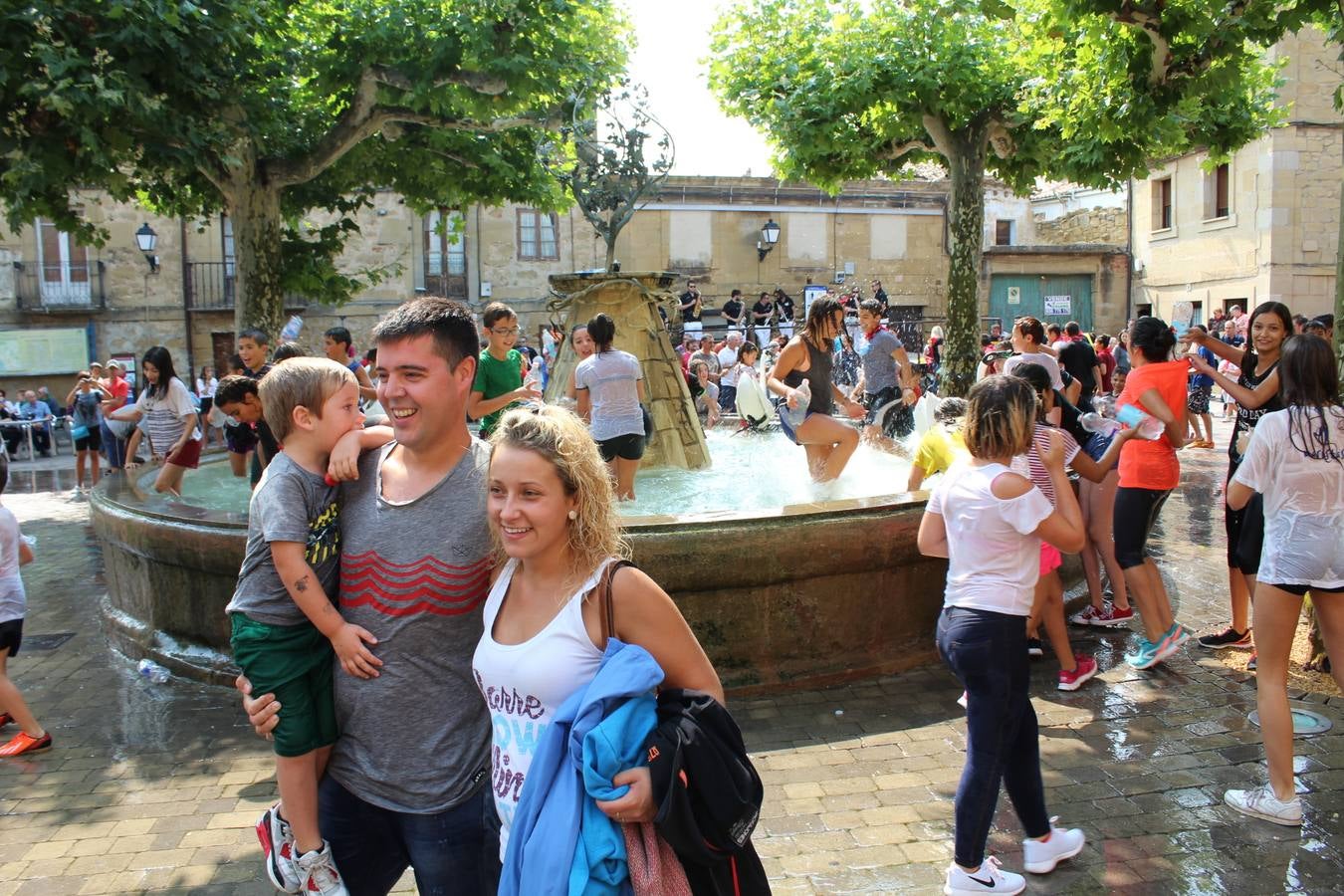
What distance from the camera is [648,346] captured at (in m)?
9.52

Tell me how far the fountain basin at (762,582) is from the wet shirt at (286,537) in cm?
266

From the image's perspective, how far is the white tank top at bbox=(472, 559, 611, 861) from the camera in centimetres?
201

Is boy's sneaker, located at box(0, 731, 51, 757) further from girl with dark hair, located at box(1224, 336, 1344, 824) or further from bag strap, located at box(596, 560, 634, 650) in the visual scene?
girl with dark hair, located at box(1224, 336, 1344, 824)

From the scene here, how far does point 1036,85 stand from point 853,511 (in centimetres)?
804

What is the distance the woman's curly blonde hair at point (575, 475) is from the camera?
2.11 metres

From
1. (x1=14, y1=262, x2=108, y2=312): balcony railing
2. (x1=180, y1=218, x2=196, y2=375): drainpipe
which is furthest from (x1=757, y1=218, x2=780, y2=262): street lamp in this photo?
(x1=14, y1=262, x2=108, y2=312): balcony railing

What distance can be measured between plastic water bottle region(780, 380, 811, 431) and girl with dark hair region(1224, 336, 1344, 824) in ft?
11.5

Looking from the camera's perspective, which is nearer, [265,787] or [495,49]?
[265,787]

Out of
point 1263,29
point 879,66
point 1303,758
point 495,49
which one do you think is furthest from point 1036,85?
point 1303,758

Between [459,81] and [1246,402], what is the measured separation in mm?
8403

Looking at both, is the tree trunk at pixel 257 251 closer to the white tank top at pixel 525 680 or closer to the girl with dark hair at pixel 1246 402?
the girl with dark hair at pixel 1246 402

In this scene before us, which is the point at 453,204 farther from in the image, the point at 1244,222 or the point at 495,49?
the point at 1244,222

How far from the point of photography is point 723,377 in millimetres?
18141

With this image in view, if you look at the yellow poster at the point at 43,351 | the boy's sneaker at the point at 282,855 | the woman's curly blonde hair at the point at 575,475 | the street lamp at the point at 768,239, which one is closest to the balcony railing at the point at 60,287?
the yellow poster at the point at 43,351
